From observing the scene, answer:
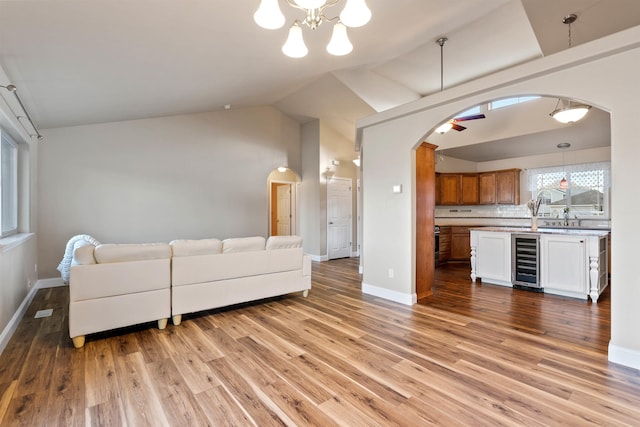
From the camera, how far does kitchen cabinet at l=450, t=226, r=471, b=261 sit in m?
6.88

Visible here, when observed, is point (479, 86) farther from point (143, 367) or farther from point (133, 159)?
point (133, 159)

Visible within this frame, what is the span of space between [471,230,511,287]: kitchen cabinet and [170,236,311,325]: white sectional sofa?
294 cm

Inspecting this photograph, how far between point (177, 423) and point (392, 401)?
1278 mm

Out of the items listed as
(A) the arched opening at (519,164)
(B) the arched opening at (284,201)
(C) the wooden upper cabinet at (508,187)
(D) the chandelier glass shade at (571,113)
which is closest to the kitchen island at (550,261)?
(A) the arched opening at (519,164)

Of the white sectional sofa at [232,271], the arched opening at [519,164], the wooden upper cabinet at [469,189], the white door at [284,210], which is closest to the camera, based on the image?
the white sectional sofa at [232,271]

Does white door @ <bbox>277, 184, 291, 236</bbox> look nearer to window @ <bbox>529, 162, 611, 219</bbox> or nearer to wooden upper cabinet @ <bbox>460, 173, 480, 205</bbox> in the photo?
wooden upper cabinet @ <bbox>460, 173, 480, 205</bbox>

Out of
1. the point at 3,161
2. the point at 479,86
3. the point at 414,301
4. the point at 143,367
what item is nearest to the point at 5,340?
the point at 143,367

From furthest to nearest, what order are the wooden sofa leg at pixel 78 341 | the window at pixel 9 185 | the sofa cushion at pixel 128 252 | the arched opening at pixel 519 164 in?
the arched opening at pixel 519 164 < the window at pixel 9 185 < the sofa cushion at pixel 128 252 < the wooden sofa leg at pixel 78 341

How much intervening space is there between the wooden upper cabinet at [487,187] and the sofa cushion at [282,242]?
16.9 feet

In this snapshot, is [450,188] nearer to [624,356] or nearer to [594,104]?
[594,104]

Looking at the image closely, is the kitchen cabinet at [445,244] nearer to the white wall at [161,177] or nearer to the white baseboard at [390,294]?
the white baseboard at [390,294]

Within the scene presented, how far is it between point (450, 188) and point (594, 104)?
16.0 ft

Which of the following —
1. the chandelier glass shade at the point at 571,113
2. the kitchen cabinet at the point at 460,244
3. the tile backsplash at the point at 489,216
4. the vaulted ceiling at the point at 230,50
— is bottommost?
the kitchen cabinet at the point at 460,244

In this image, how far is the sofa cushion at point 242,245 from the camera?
139 inches
